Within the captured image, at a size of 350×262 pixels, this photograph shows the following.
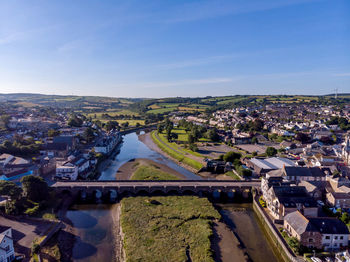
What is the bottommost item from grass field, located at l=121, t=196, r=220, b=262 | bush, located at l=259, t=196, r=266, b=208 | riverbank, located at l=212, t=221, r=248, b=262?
riverbank, located at l=212, t=221, r=248, b=262

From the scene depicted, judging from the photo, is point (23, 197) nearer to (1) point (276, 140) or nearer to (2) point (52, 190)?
(2) point (52, 190)

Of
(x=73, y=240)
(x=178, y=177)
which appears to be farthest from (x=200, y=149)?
(x=73, y=240)

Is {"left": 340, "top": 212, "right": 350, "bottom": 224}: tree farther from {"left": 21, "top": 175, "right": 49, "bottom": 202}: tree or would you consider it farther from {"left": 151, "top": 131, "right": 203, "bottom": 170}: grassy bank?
{"left": 21, "top": 175, "right": 49, "bottom": 202}: tree

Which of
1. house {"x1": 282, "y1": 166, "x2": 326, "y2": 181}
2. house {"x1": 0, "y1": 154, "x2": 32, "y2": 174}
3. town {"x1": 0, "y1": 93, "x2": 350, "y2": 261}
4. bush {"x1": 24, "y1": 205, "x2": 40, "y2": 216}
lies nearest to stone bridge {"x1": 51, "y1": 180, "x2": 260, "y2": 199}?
town {"x1": 0, "y1": 93, "x2": 350, "y2": 261}

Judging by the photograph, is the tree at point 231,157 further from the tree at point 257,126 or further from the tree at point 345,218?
the tree at point 257,126

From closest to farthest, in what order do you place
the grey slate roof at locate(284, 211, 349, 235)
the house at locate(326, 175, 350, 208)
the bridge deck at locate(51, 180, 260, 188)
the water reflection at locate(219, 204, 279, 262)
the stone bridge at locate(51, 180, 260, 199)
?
the grey slate roof at locate(284, 211, 349, 235), the water reflection at locate(219, 204, 279, 262), the house at locate(326, 175, 350, 208), the stone bridge at locate(51, 180, 260, 199), the bridge deck at locate(51, 180, 260, 188)

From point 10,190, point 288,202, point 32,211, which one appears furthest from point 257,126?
point 10,190

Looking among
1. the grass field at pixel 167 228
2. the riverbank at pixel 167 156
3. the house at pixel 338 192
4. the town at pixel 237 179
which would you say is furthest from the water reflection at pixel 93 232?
the house at pixel 338 192
